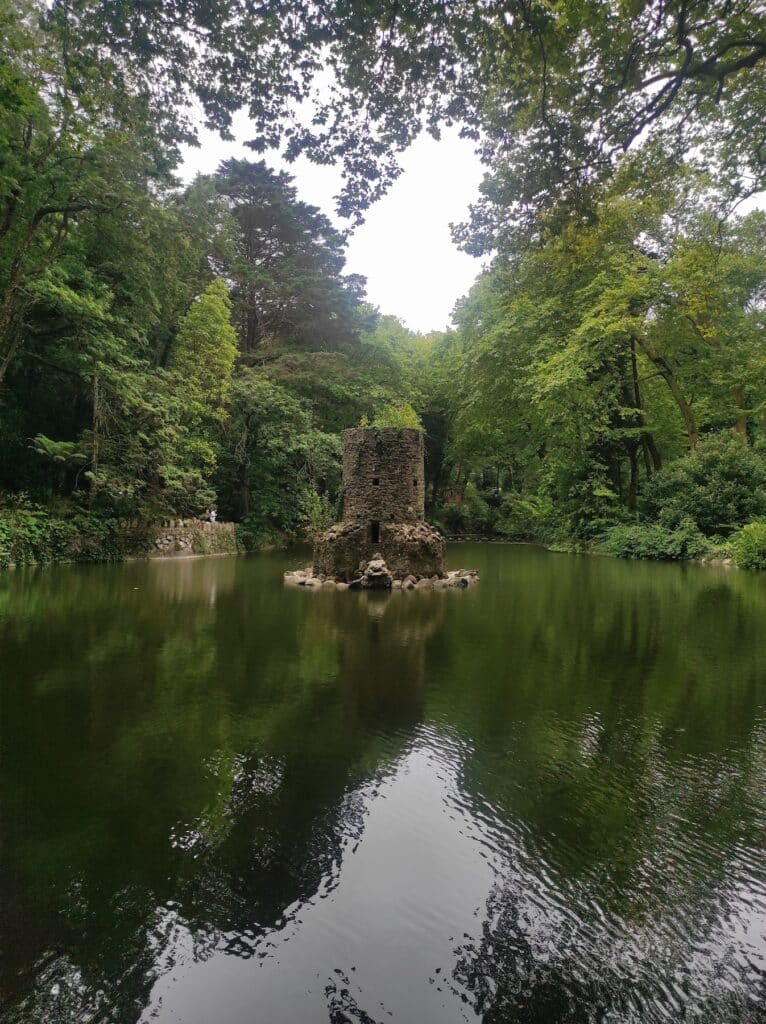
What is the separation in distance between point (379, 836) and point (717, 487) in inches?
818

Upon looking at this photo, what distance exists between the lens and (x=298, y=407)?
23.2 m

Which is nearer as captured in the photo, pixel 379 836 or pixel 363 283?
pixel 379 836

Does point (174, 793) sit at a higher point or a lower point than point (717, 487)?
lower

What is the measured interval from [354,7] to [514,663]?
20.1 feet

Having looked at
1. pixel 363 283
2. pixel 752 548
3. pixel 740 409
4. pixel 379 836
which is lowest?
pixel 379 836

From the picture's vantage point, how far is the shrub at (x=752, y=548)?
16683 millimetres

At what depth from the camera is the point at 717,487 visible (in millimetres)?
20062

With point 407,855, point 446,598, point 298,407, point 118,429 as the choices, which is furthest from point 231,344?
point 407,855

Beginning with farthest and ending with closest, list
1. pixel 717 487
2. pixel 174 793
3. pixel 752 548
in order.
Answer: pixel 717 487, pixel 752 548, pixel 174 793

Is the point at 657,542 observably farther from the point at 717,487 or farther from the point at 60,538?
the point at 60,538

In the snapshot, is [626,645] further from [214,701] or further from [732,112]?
[732,112]

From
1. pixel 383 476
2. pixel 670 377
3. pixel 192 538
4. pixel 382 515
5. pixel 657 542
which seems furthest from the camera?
pixel 670 377

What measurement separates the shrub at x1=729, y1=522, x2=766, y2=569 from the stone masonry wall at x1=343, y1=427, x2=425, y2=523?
9.88 meters

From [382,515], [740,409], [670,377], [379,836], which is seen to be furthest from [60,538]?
[740,409]
